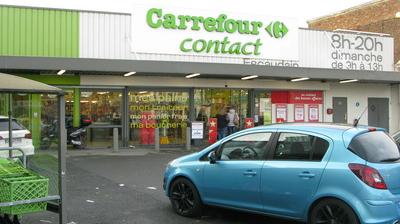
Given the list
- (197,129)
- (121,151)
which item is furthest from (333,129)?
(197,129)

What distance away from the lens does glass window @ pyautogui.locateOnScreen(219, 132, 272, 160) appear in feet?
23.3

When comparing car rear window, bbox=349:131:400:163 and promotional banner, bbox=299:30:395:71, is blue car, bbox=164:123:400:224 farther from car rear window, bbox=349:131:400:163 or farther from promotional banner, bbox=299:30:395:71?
promotional banner, bbox=299:30:395:71

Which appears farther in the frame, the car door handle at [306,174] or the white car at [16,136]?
the white car at [16,136]

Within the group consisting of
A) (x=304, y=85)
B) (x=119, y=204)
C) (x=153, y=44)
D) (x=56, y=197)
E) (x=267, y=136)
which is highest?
(x=153, y=44)

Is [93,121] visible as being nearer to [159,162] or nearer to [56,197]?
[159,162]

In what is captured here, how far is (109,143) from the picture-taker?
63.2 ft

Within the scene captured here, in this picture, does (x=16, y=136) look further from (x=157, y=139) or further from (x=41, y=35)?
(x=41, y=35)

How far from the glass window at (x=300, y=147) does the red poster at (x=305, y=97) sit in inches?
610

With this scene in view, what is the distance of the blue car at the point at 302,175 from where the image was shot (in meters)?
5.96

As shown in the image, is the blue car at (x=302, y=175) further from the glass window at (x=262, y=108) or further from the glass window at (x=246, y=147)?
the glass window at (x=262, y=108)

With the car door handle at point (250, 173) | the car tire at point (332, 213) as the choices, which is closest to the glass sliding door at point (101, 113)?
the car door handle at point (250, 173)

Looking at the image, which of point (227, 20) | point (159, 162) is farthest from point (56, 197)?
point (227, 20)

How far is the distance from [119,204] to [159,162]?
6230mm

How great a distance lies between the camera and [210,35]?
20.3 m
